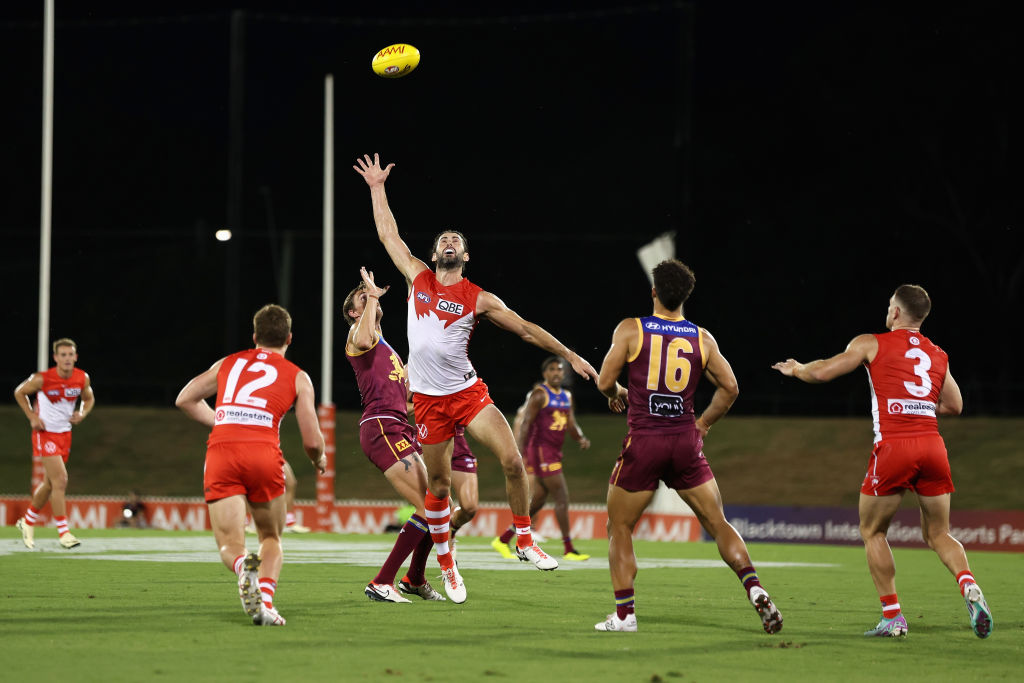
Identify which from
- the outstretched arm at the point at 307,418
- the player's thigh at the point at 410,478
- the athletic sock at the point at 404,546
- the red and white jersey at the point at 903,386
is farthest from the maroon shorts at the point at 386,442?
the red and white jersey at the point at 903,386

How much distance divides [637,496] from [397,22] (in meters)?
24.9

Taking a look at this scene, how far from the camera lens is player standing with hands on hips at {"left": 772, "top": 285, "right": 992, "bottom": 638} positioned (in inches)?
371

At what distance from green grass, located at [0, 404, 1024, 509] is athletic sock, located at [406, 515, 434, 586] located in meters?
26.4

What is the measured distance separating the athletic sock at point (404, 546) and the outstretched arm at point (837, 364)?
3169 millimetres

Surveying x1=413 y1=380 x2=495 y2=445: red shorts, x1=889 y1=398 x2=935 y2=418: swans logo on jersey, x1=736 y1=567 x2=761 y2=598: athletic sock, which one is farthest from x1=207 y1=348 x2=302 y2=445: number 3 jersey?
x1=889 y1=398 x2=935 y2=418: swans logo on jersey

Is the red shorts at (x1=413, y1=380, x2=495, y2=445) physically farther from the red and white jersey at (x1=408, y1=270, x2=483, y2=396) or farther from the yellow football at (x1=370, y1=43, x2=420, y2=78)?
the yellow football at (x1=370, y1=43, x2=420, y2=78)

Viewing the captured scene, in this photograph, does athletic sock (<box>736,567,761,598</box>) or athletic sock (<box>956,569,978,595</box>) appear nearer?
athletic sock (<box>736,567,761,598</box>)

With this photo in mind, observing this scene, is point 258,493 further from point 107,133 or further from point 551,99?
point 107,133

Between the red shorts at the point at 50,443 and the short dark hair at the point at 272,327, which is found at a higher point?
the short dark hair at the point at 272,327

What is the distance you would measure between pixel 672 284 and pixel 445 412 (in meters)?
2.33

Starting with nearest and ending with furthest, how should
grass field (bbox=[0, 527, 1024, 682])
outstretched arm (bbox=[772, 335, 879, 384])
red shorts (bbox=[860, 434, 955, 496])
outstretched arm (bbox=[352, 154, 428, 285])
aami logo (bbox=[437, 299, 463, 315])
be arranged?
grass field (bbox=[0, 527, 1024, 682]), outstretched arm (bbox=[772, 335, 879, 384]), red shorts (bbox=[860, 434, 955, 496]), aami logo (bbox=[437, 299, 463, 315]), outstretched arm (bbox=[352, 154, 428, 285])

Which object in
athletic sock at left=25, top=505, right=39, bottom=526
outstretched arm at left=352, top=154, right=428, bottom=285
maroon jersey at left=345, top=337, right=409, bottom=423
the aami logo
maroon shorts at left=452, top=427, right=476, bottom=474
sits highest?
outstretched arm at left=352, top=154, right=428, bottom=285

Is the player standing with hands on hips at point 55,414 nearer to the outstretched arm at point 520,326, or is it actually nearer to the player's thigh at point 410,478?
the player's thigh at point 410,478

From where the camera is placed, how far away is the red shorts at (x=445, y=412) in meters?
10.6
